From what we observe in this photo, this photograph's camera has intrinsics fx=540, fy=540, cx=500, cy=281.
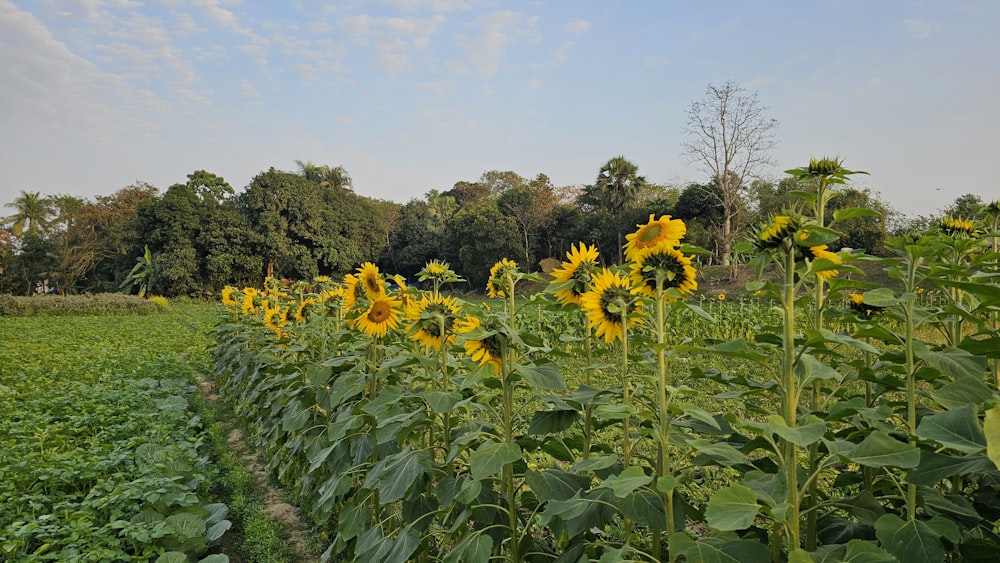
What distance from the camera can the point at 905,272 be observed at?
1.05 m

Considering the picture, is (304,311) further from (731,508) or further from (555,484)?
(731,508)

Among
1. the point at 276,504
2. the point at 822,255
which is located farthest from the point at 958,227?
the point at 276,504

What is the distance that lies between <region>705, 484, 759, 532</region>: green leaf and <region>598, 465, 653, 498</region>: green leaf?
132 mm

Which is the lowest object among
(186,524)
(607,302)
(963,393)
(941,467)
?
(186,524)

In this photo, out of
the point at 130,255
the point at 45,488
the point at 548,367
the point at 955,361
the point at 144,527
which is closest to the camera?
the point at 955,361

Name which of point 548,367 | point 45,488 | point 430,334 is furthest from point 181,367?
point 548,367

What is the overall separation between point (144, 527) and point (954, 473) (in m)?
2.65

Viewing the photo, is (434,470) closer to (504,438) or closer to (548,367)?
(504,438)

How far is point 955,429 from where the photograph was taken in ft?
2.50

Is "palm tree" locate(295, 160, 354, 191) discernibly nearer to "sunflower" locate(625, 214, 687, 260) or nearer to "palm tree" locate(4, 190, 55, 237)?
"palm tree" locate(4, 190, 55, 237)

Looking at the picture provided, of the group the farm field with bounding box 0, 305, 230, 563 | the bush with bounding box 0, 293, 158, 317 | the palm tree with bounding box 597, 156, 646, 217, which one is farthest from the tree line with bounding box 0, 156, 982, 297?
the farm field with bounding box 0, 305, 230, 563

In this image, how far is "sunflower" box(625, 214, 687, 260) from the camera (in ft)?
4.06

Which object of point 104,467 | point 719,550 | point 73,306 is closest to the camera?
point 719,550

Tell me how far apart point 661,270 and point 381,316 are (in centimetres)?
125
